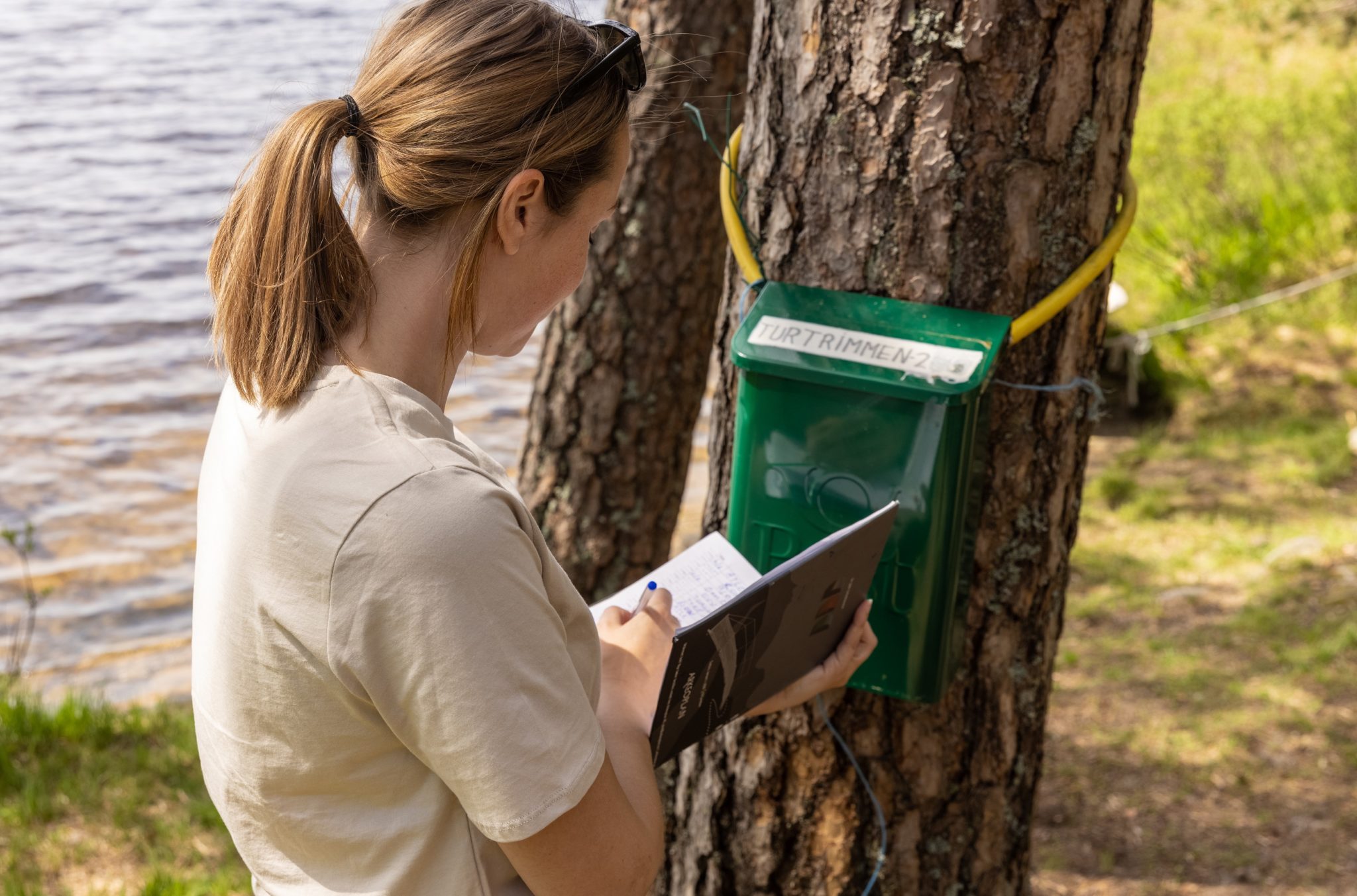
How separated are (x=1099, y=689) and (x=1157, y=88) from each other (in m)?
8.73

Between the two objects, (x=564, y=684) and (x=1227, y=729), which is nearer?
(x=564, y=684)

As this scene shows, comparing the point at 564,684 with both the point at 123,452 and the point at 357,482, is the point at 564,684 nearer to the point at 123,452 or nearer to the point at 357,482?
the point at 357,482

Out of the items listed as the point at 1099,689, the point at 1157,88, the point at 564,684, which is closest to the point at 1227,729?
the point at 1099,689

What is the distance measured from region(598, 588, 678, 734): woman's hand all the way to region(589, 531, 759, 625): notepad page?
0.08 meters

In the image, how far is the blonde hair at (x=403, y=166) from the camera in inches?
45.0

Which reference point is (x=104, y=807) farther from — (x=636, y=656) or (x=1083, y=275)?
(x=1083, y=275)

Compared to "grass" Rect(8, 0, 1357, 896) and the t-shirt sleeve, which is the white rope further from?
the t-shirt sleeve

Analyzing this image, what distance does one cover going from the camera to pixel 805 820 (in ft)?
6.36

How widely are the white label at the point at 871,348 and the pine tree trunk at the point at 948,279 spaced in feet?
0.36

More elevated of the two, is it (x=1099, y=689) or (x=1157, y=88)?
(x=1157, y=88)

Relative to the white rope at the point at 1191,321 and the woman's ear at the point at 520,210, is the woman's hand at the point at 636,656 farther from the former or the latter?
the white rope at the point at 1191,321

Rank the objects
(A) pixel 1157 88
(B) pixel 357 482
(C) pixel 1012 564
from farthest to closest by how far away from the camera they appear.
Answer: (A) pixel 1157 88 < (C) pixel 1012 564 < (B) pixel 357 482

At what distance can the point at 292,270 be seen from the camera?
3.73ft

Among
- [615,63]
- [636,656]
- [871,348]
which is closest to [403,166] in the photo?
[615,63]
